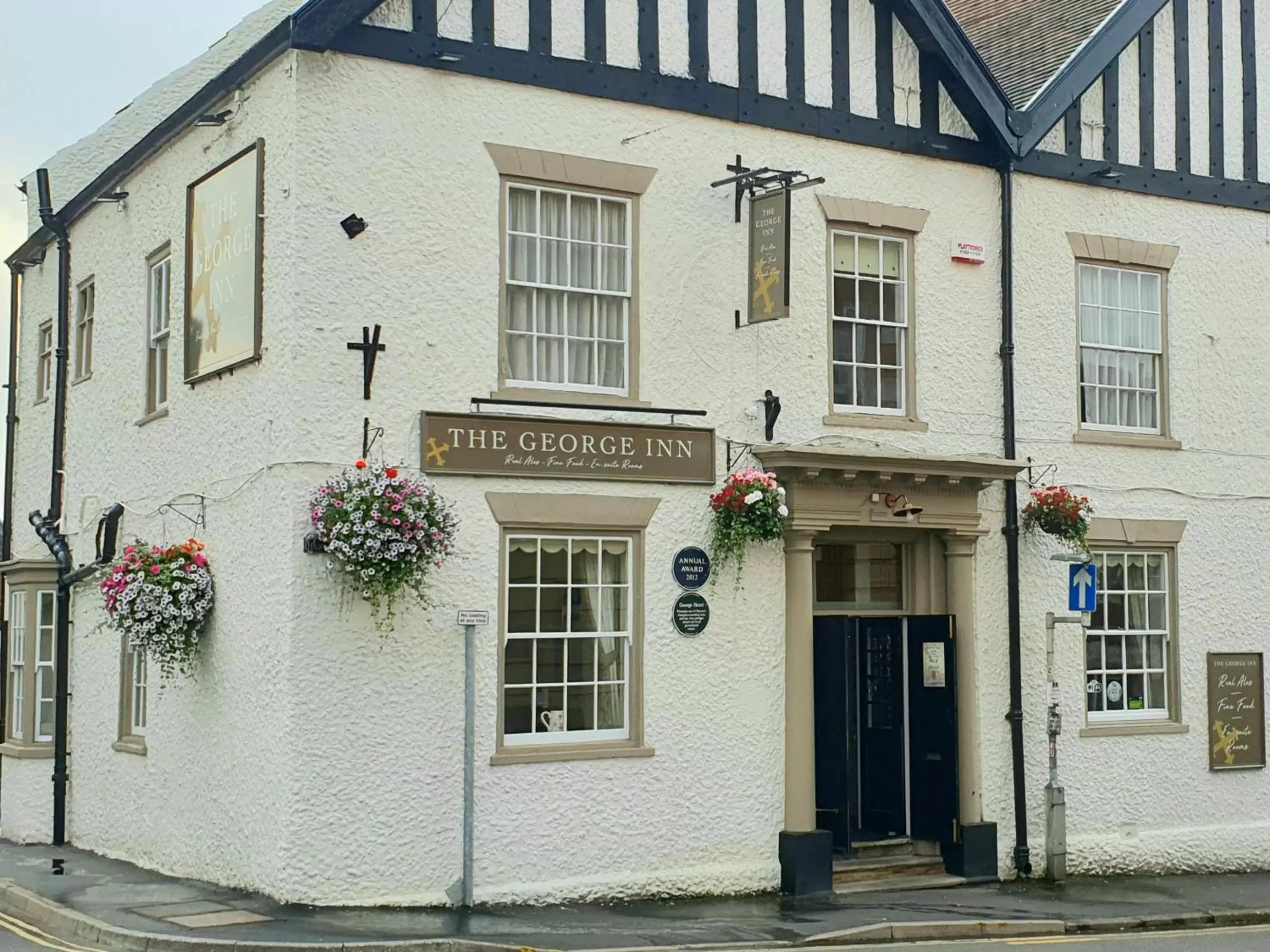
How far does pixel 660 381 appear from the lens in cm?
1405

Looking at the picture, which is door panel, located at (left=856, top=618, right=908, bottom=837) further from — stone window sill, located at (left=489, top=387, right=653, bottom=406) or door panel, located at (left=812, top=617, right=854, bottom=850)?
stone window sill, located at (left=489, top=387, right=653, bottom=406)

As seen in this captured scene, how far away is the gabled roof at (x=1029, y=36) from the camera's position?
1692 cm

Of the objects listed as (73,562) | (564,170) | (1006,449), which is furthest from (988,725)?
(73,562)

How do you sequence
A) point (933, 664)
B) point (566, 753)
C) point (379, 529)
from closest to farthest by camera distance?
point (379, 529) → point (566, 753) → point (933, 664)

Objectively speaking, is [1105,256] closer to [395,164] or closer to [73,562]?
[395,164]

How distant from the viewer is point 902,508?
586 inches

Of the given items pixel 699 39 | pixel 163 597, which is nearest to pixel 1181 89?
pixel 699 39

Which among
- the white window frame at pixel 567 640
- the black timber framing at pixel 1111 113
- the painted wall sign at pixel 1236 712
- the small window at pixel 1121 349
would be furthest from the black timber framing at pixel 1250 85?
the white window frame at pixel 567 640

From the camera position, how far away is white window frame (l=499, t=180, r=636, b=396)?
1357cm

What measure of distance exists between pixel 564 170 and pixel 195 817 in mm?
6303

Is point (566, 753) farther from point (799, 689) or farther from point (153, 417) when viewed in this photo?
point (153, 417)

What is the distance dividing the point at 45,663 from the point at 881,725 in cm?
932

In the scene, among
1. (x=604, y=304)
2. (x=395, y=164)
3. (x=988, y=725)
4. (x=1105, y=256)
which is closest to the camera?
(x=395, y=164)

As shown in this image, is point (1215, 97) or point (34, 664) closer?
point (1215, 97)
